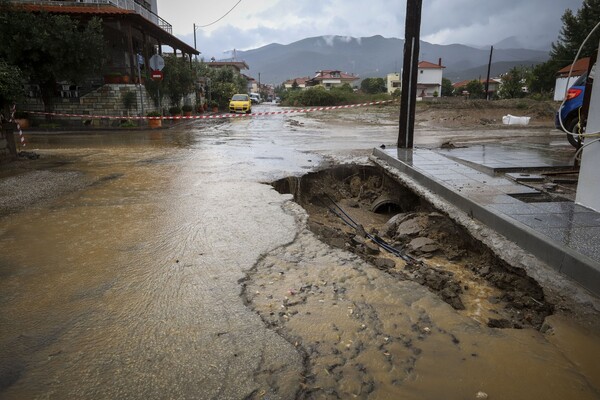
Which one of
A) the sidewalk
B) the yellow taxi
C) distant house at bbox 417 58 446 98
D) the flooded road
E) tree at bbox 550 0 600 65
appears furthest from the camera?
distant house at bbox 417 58 446 98

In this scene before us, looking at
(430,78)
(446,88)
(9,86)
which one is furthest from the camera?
(446,88)

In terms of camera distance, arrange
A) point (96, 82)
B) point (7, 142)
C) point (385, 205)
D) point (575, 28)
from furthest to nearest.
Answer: point (575, 28) < point (96, 82) < point (7, 142) < point (385, 205)

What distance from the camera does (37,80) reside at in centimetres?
1841

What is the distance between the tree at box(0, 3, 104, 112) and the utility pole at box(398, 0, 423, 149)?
1447 cm

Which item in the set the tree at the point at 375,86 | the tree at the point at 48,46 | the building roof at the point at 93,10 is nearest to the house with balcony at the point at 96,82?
the building roof at the point at 93,10

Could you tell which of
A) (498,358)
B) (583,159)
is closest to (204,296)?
(498,358)

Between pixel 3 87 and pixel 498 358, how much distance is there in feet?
31.9

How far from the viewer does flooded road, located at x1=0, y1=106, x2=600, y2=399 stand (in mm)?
2215

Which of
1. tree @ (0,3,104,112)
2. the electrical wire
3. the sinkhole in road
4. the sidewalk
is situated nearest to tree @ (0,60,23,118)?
the sinkhole in road

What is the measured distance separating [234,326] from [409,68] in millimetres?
8231

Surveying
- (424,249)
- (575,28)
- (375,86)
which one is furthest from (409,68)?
(375,86)

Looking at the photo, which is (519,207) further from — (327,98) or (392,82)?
(392,82)

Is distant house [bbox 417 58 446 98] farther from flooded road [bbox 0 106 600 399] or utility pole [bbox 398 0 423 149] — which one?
flooded road [bbox 0 106 600 399]

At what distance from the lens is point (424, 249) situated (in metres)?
4.71
